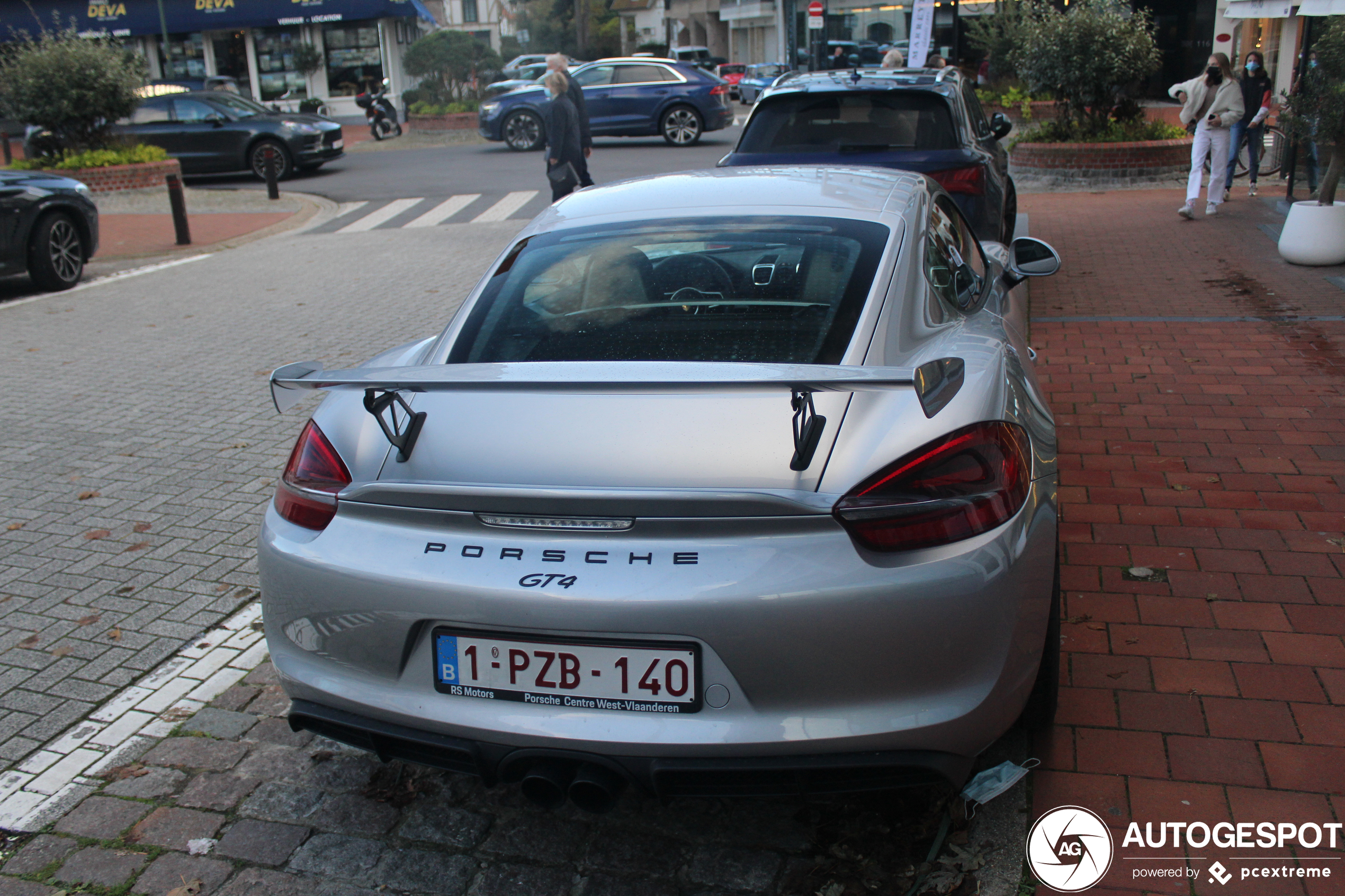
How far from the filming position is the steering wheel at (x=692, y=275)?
3.21 m

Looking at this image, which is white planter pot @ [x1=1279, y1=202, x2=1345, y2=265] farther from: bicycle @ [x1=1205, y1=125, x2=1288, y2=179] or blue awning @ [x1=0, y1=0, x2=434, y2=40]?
blue awning @ [x1=0, y1=0, x2=434, y2=40]

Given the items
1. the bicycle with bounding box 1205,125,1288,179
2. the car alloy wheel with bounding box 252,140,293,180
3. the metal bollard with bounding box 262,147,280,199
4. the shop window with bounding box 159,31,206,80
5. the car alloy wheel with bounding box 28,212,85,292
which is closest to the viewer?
the car alloy wheel with bounding box 28,212,85,292

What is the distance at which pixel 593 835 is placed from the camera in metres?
2.74

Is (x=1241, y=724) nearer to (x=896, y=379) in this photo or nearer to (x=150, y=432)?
(x=896, y=379)

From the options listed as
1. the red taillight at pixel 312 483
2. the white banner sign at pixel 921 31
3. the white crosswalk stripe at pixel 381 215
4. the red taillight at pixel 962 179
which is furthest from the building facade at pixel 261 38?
the red taillight at pixel 312 483

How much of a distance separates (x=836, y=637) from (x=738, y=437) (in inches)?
17.5

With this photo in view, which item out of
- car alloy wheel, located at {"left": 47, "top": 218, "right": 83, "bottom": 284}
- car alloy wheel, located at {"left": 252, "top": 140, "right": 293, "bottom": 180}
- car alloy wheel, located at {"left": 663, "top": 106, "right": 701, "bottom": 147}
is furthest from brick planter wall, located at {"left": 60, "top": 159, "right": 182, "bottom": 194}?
car alloy wheel, located at {"left": 663, "top": 106, "right": 701, "bottom": 147}

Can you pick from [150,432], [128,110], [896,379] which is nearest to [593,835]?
[896,379]

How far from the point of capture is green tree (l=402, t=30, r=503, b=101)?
28688 millimetres

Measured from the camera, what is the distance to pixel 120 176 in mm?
16750

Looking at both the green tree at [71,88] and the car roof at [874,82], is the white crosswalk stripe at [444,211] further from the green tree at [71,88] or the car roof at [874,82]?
the car roof at [874,82]

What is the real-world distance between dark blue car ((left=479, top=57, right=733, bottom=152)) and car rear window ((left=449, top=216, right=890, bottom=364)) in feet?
65.2

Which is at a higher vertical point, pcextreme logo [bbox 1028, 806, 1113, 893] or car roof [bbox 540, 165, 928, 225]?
car roof [bbox 540, 165, 928, 225]

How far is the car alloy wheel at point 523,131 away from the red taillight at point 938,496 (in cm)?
2105
